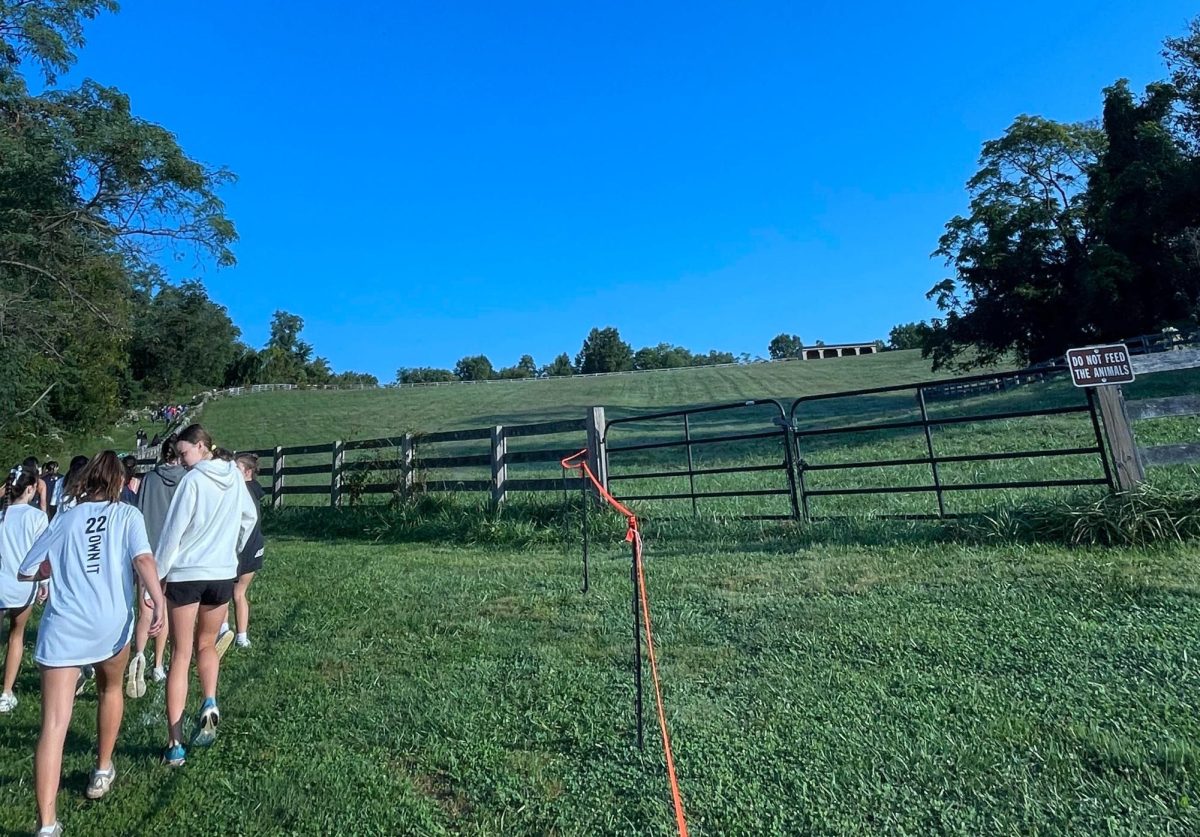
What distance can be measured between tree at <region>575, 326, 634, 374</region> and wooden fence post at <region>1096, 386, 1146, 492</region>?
116 m

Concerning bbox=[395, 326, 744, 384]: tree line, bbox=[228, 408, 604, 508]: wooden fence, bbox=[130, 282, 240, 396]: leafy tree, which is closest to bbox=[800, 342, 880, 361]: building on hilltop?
bbox=[395, 326, 744, 384]: tree line

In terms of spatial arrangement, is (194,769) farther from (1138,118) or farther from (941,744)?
(1138,118)

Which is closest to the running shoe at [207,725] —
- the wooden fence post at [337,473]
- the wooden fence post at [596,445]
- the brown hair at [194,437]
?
the brown hair at [194,437]

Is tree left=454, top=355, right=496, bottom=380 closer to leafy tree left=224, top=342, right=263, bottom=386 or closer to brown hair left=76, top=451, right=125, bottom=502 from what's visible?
leafy tree left=224, top=342, right=263, bottom=386

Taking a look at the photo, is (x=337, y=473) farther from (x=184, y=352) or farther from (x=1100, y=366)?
(x=184, y=352)

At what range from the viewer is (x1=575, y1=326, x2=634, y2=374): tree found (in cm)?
12438

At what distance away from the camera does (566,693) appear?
13.4 feet

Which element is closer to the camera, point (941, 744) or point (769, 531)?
point (941, 744)

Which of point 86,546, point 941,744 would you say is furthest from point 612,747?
point 86,546

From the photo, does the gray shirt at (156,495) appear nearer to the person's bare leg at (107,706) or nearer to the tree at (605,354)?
the person's bare leg at (107,706)

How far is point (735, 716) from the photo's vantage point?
11.8 ft

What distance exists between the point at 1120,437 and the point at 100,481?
26.7 feet

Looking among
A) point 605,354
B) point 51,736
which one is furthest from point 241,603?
point 605,354

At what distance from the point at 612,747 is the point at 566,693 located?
75 cm
